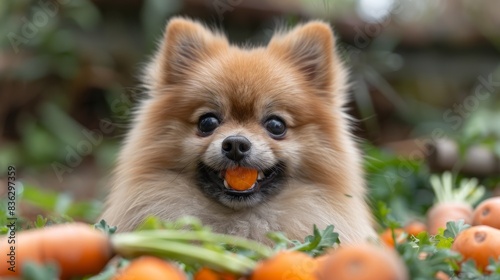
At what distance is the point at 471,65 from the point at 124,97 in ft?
15.4

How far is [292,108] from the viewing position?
3.61m

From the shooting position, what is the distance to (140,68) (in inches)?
332

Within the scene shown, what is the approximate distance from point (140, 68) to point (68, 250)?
6574 mm

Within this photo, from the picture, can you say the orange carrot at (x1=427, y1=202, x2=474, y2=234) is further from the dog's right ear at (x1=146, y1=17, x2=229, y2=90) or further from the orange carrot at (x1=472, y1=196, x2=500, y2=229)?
the dog's right ear at (x1=146, y1=17, x2=229, y2=90)

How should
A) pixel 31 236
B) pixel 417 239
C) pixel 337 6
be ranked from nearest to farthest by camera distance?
pixel 31 236 < pixel 417 239 < pixel 337 6

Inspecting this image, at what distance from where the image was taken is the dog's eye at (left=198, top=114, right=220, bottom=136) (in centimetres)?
357

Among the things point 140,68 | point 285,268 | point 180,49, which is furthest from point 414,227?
point 140,68

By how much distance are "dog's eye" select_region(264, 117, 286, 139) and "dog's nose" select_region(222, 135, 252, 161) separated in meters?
0.24

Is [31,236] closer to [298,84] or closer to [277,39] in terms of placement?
[298,84]

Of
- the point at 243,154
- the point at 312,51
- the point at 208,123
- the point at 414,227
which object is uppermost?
the point at 312,51

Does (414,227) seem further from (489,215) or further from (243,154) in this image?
(243,154)

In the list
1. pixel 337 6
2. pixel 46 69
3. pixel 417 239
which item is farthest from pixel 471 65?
pixel 417 239

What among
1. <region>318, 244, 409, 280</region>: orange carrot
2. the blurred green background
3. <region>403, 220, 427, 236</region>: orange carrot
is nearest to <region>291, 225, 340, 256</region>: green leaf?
<region>318, 244, 409, 280</region>: orange carrot

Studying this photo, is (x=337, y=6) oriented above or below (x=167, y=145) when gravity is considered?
above
